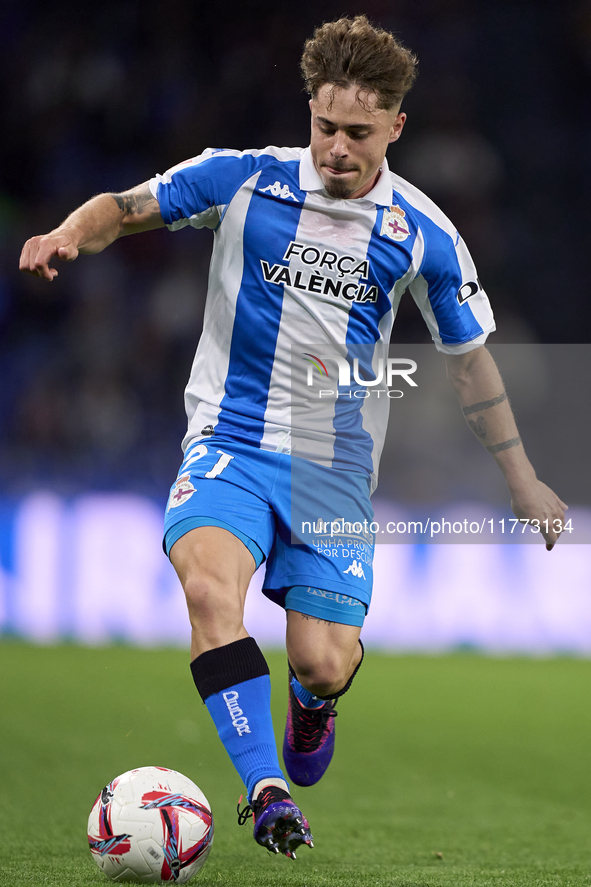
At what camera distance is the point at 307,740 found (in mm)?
4125

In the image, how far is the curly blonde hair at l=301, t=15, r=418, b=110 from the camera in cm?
321

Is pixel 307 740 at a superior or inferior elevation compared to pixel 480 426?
inferior

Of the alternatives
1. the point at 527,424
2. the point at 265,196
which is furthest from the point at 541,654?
the point at 265,196

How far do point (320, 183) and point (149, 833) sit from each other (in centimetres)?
208

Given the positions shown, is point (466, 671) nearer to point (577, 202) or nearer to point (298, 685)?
point (298, 685)

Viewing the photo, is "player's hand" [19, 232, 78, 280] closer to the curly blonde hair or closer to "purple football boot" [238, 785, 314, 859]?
the curly blonde hair

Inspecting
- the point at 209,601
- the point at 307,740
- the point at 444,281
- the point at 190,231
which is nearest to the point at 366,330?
the point at 444,281

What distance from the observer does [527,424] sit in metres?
9.02

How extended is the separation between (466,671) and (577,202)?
5.20 meters

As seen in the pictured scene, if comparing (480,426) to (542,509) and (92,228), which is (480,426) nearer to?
(542,509)

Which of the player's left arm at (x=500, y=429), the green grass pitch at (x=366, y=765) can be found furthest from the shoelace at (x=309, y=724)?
the player's left arm at (x=500, y=429)

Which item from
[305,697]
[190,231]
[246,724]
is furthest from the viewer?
[190,231]

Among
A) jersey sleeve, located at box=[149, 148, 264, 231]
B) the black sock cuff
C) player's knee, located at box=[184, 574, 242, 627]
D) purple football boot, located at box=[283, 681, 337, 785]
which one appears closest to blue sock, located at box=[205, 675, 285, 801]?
the black sock cuff

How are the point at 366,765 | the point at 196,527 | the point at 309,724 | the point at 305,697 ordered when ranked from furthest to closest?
the point at 366,765, the point at 309,724, the point at 305,697, the point at 196,527
